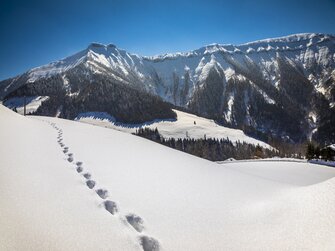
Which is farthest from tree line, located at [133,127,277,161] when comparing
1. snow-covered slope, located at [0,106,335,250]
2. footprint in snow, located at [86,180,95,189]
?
footprint in snow, located at [86,180,95,189]

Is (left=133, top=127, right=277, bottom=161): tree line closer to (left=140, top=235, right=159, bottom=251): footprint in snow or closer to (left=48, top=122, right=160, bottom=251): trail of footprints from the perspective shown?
(left=48, top=122, right=160, bottom=251): trail of footprints

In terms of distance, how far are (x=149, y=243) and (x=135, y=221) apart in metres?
0.59

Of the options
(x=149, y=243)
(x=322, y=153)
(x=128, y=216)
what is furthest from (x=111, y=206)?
(x=322, y=153)

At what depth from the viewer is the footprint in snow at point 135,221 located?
3604 millimetres

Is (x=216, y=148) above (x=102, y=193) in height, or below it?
below

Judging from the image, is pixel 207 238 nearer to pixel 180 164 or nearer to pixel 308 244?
pixel 308 244

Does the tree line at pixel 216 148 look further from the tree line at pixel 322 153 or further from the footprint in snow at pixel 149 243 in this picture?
the footprint in snow at pixel 149 243

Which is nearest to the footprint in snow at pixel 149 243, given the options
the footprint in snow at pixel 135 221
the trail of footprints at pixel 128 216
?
the trail of footprints at pixel 128 216

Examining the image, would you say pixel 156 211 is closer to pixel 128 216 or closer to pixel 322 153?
pixel 128 216

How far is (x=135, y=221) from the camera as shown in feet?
12.3

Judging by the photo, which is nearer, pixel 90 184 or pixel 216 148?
pixel 90 184

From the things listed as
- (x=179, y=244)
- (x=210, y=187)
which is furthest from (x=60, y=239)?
(x=210, y=187)

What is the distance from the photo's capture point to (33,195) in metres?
4.15

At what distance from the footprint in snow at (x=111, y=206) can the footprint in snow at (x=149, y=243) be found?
0.88 meters
